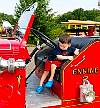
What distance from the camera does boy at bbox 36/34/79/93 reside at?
396cm

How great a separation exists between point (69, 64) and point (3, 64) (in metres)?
0.92

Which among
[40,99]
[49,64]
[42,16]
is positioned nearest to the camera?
[40,99]

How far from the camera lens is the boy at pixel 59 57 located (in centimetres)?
396

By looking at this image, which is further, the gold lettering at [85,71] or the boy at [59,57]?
the boy at [59,57]

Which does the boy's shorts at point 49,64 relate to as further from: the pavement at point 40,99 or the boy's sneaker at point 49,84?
the pavement at point 40,99

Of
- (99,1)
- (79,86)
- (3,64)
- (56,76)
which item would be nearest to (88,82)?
(79,86)

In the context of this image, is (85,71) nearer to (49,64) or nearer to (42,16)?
(49,64)

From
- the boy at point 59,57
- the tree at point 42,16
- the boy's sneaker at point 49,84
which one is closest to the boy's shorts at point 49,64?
the boy at point 59,57

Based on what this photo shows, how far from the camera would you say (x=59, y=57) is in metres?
4.04

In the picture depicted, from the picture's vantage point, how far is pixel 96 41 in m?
3.88

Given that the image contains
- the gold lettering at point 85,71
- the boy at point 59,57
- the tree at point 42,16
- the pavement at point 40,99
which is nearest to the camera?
the pavement at point 40,99

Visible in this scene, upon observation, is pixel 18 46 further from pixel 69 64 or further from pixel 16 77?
pixel 69 64

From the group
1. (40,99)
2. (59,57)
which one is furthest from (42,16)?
(40,99)

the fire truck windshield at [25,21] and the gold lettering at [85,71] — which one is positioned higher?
the fire truck windshield at [25,21]
